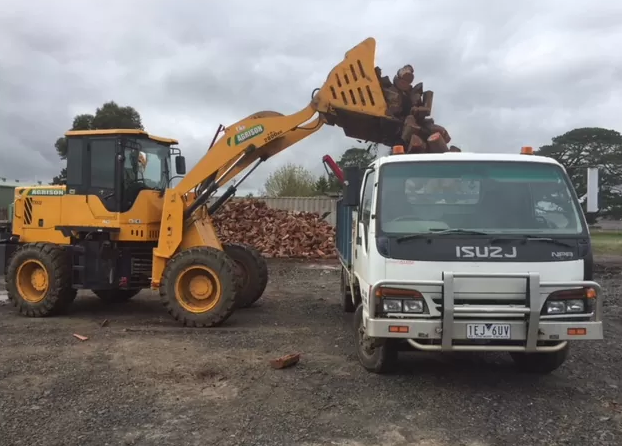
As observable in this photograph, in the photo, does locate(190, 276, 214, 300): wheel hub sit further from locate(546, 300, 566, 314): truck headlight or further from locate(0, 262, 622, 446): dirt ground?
locate(546, 300, 566, 314): truck headlight

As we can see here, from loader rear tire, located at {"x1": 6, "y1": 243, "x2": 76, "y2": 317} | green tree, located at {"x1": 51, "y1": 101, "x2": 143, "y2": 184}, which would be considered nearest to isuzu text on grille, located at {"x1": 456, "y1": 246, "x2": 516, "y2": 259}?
loader rear tire, located at {"x1": 6, "y1": 243, "x2": 76, "y2": 317}

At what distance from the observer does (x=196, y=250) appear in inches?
335

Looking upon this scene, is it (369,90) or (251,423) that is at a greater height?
(369,90)

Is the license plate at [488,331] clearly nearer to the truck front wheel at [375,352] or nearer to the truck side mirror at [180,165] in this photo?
the truck front wheel at [375,352]

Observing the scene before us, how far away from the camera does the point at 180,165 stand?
9688 millimetres

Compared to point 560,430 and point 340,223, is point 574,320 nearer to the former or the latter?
point 560,430

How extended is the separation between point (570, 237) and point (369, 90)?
147 inches

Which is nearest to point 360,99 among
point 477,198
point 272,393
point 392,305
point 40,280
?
point 477,198

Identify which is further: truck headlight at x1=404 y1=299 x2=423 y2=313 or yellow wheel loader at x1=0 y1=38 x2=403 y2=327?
yellow wheel loader at x1=0 y1=38 x2=403 y2=327

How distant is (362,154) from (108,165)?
15.5 m

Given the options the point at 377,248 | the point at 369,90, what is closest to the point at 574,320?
the point at 377,248

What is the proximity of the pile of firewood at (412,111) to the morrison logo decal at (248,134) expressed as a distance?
6.50 ft

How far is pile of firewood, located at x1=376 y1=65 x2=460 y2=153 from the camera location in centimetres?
762

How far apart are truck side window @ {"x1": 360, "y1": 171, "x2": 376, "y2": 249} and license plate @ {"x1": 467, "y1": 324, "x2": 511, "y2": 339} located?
1407 millimetres
